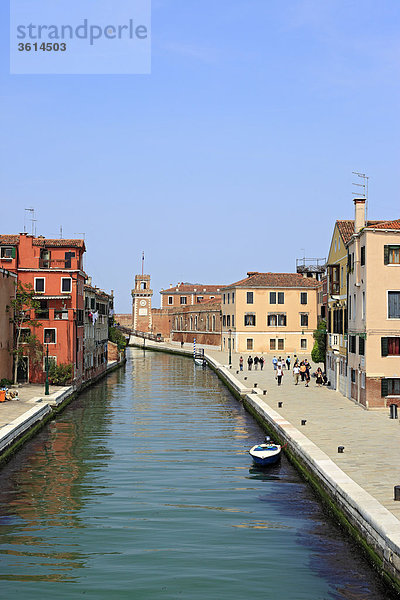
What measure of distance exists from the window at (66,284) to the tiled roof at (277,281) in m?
44.2

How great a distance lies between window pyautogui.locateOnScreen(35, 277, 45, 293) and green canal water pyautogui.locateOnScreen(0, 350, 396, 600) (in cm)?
1639

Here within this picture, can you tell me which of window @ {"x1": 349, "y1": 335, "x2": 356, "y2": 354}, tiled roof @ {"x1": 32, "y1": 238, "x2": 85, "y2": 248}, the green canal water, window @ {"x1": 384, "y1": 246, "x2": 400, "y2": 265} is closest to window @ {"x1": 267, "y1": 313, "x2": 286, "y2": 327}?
tiled roof @ {"x1": 32, "y1": 238, "x2": 85, "y2": 248}

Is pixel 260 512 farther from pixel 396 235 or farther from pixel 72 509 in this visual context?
pixel 396 235

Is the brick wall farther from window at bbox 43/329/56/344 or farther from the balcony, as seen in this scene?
window at bbox 43/329/56/344

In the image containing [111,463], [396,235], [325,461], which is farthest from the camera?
[396,235]

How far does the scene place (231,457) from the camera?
30.0 meters

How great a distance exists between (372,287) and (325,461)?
50.9ft

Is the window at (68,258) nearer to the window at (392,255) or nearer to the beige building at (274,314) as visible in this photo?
the window at (392,255)

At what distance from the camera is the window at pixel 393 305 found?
36.7 metres

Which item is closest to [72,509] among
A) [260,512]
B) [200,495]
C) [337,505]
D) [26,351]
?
[200,495]

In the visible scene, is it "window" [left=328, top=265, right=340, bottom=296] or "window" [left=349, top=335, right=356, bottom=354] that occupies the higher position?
"window" [left=328, top=265, right=340, bottom=296]

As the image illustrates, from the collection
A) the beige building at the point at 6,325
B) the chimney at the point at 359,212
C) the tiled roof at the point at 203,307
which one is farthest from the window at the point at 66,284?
the tiled roof at the point at 203,307

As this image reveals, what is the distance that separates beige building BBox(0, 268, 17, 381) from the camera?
4569 centimetres

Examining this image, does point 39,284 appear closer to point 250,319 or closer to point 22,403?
point 22,403
